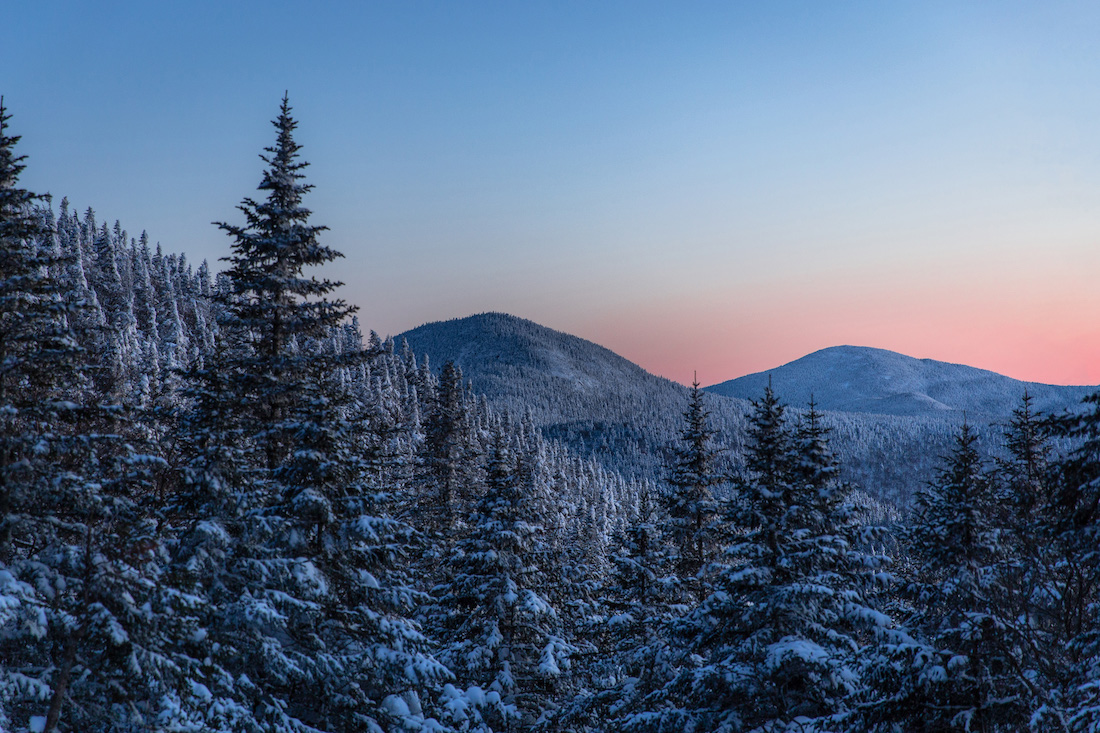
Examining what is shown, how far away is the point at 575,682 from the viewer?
23109mm

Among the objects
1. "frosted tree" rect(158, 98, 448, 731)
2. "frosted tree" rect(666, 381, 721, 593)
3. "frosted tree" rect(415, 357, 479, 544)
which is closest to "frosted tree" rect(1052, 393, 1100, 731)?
"frosted tree" rect(666, 381, 721, 593)

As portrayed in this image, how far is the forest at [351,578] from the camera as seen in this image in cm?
1159

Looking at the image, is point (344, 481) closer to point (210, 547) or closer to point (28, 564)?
point (210, 547)

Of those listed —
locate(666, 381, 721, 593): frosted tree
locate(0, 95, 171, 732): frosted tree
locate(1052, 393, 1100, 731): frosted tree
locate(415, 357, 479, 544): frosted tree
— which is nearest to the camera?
locate(0, 95, 171, 732): frosted tree

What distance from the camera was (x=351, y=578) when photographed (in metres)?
15.1

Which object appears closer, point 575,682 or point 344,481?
point 344,481

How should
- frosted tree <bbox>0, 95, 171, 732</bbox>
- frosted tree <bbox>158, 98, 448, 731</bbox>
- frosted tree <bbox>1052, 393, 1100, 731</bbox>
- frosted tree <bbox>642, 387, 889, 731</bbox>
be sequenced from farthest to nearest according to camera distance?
frosted tree <bbox>642, 387, 889, 731</bbox>, frosted tree <bbox>158, 98, 448, 731</bbox>, frosted tree <bbox>1052, 393, 1100, 731</bbox>, frosted tree <bbox>0, 95, 171, 732</bbox>

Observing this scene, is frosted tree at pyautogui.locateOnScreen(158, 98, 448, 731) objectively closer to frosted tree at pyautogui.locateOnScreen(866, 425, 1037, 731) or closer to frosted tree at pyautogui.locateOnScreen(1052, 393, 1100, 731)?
frosted tree at pyautogui.locateOnScreen(866, 425, 1037, 731)

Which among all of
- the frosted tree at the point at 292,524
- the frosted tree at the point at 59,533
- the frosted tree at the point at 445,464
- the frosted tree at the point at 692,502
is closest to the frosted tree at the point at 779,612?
the frosted tree at the point at 692,502

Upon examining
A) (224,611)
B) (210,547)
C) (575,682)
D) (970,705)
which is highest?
(210,547)

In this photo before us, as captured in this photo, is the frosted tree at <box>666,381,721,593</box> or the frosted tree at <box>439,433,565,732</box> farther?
the frosted tree at <box>666,381,721,593</box>

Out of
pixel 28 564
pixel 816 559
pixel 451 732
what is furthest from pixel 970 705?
pixel 28 564

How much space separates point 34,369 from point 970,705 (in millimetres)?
18196

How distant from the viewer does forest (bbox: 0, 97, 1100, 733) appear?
1159 cm
